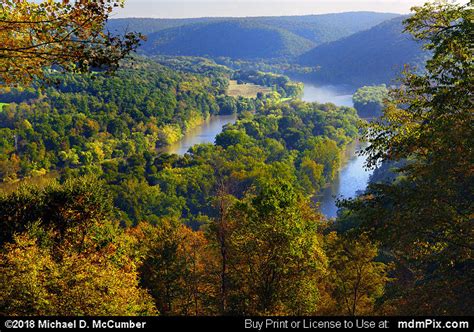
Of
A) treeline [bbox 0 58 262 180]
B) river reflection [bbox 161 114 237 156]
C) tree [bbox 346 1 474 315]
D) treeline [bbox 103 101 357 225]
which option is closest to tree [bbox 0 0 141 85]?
tree [bbox 346 1 474 315]

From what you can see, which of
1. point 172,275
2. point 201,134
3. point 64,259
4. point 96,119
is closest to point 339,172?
point 201,134

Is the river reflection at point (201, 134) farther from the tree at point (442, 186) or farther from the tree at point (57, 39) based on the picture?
the tree at point (57, 39)

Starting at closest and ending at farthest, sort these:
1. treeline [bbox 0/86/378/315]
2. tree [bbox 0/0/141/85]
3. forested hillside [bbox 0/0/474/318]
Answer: tree [bbox 0/0/141/85]
forested hillside [bbox 0/0/474/318]
treeline [bbox 0/86/378/315]

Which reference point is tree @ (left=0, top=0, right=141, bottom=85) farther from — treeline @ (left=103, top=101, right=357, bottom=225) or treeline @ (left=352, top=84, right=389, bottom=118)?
treeline @ (left=352, top=84, right=389, bottom=118)

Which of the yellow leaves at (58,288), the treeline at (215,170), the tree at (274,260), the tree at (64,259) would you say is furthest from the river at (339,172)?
the yellow leaves at (58,288)
